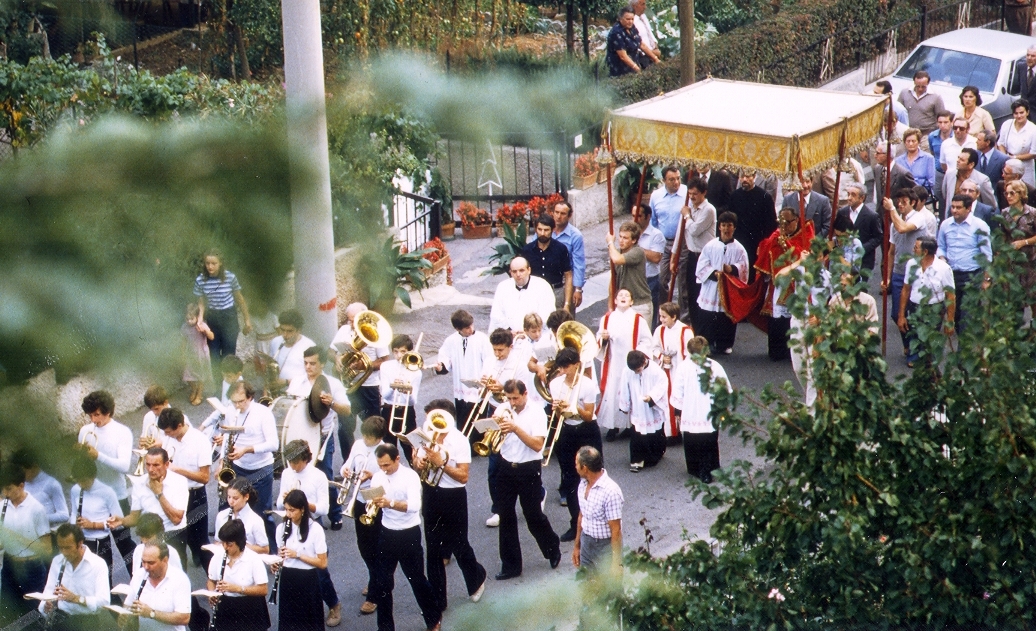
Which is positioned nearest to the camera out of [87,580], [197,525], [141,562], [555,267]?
[87,580]

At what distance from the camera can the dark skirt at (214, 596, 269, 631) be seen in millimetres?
6570

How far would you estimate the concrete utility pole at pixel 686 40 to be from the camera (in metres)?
3.61

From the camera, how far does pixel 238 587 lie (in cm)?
649

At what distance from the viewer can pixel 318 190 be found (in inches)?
45.4

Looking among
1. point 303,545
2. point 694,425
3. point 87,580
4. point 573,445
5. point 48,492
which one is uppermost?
point 48,492

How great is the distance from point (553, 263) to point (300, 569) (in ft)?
13.5

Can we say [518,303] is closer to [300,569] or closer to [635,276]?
[635,276]

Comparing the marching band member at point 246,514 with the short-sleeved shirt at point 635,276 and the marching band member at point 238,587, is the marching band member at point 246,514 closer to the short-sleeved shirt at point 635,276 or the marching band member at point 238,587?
the marching band member at point 238,587

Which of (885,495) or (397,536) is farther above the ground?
(885,495)

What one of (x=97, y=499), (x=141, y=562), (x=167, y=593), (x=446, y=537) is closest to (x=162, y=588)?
(x=167, y=593)

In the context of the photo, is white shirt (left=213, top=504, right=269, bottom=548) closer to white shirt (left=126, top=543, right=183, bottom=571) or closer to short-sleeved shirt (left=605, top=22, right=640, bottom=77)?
white shirt (left=126, top=543, right=183, bottom=571)

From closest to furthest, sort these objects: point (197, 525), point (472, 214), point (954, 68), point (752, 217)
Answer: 1. point (472, 214)
2. point (197, 525)
3. point (752, 217)
4. point (954, 68)

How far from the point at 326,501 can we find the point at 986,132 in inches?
327

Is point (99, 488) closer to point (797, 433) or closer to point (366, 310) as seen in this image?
point (366, 310)
